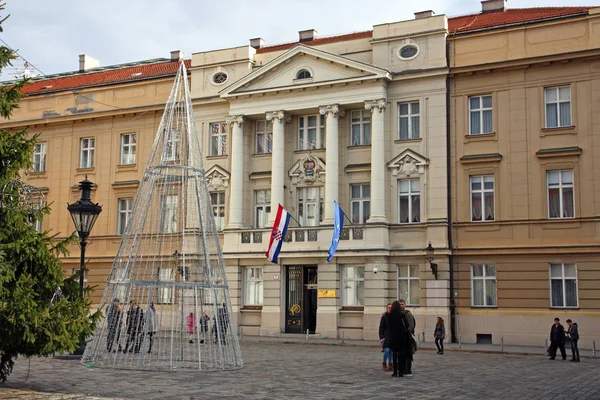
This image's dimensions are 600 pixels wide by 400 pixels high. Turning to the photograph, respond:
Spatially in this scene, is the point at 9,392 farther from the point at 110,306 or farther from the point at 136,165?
the point at 136,165

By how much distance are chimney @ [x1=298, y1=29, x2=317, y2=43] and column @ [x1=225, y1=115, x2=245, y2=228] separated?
7137 millimetres

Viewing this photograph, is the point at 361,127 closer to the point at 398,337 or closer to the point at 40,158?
the point at 40,158

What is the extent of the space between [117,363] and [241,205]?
68.8ft

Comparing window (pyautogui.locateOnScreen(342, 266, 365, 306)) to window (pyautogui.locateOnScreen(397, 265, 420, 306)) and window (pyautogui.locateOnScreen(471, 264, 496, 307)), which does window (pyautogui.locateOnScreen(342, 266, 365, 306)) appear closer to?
window (pyautogui.locateOnScreen(397, 265, 420, 306))

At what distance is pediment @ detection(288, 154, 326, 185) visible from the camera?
123 feet

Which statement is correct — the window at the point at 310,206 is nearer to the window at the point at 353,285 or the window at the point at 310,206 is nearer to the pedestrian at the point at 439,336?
the window at the point at 353,285

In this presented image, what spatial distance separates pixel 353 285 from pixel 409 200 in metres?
4.65

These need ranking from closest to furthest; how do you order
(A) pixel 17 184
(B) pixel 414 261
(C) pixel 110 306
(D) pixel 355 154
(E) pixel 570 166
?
(A) pixel 17 184
(C) pixel 110 306
(E) pixel 570 166
(B) pixel 414 261
(D) pixel 355 154

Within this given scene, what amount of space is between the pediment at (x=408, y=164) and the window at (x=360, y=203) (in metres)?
1.74

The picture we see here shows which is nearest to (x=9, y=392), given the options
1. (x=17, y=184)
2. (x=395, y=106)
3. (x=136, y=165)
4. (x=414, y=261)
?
(x=17, y=184)

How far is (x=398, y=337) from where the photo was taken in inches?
690

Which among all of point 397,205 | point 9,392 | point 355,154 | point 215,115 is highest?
point 215,115

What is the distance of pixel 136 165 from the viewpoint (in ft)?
137

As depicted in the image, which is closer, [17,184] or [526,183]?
[17,184]
